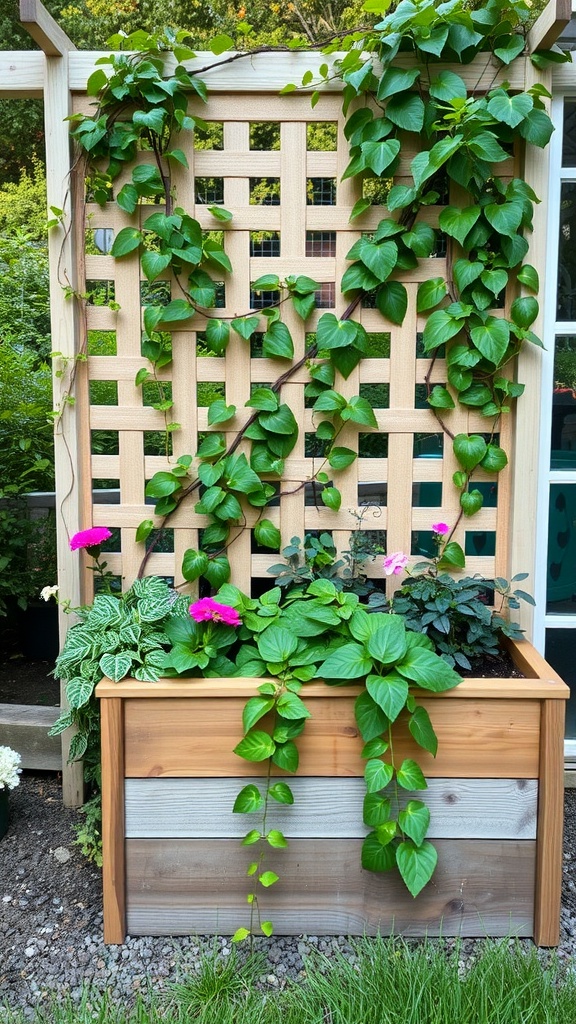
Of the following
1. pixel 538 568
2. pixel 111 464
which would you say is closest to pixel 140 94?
pixel 111 464

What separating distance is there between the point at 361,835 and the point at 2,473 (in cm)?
177

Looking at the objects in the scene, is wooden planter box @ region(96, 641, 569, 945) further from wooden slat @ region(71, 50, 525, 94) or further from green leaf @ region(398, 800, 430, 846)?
wooden slat @ region(71, 50, 525, 94)

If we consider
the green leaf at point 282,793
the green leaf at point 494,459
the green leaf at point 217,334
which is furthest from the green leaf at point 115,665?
the green leaf at point 494,459

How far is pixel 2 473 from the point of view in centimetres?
258

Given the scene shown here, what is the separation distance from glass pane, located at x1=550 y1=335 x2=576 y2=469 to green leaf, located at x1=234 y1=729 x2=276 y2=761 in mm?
1103

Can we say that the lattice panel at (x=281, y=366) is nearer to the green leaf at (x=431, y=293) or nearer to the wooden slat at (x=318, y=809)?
the green leaf at (x=431, y=293)

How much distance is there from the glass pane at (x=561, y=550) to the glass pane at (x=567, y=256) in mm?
475

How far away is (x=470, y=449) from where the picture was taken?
176 cm

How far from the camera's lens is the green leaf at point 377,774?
1.38 m

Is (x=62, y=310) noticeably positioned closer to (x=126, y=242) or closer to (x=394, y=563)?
(x=126, y=242)

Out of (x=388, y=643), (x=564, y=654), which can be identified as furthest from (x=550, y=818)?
(x=564, y=654)

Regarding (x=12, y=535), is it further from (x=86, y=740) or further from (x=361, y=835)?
(x=361, y=835)

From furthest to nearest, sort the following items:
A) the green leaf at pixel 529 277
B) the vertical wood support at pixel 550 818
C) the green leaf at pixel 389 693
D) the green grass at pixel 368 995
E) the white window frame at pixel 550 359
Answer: the white window frame at pixel 550 359 < the green leaf at pixel 529 277 < the vertical wood support at pixel 550 818 < the green leaf at pixel 389 693 < the green grass at pixel 368 995

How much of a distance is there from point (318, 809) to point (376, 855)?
0.14 meters
